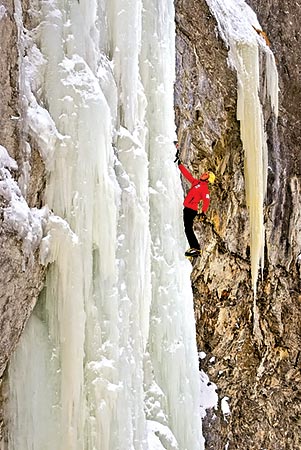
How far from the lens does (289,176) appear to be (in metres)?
7.92

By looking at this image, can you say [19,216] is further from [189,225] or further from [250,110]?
[250,110]

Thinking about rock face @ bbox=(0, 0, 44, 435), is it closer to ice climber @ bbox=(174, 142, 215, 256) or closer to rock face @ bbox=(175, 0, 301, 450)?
ice climber @ bbox=(174, 142, 215, 256)

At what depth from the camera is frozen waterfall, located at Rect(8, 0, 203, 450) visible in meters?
3.24

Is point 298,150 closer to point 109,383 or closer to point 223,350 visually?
point 223,350

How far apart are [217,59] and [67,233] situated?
4.43m

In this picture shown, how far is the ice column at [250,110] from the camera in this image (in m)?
7.02

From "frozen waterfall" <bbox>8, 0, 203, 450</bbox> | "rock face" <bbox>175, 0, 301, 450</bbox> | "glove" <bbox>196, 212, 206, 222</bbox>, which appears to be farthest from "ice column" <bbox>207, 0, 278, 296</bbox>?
"frozen waterfall" <bbox>8, 0, 203, 450</bbox>

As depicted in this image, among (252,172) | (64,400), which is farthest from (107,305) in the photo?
(252,172)

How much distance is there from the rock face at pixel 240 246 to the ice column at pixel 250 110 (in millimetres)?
134

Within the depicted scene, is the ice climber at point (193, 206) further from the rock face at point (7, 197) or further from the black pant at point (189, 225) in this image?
the rock face at point (7, 197)

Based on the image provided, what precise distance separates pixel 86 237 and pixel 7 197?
0.62 m

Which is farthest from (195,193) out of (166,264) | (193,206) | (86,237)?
(86,237)

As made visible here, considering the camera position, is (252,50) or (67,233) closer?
(67,233)

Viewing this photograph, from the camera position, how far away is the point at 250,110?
705 centimetres
